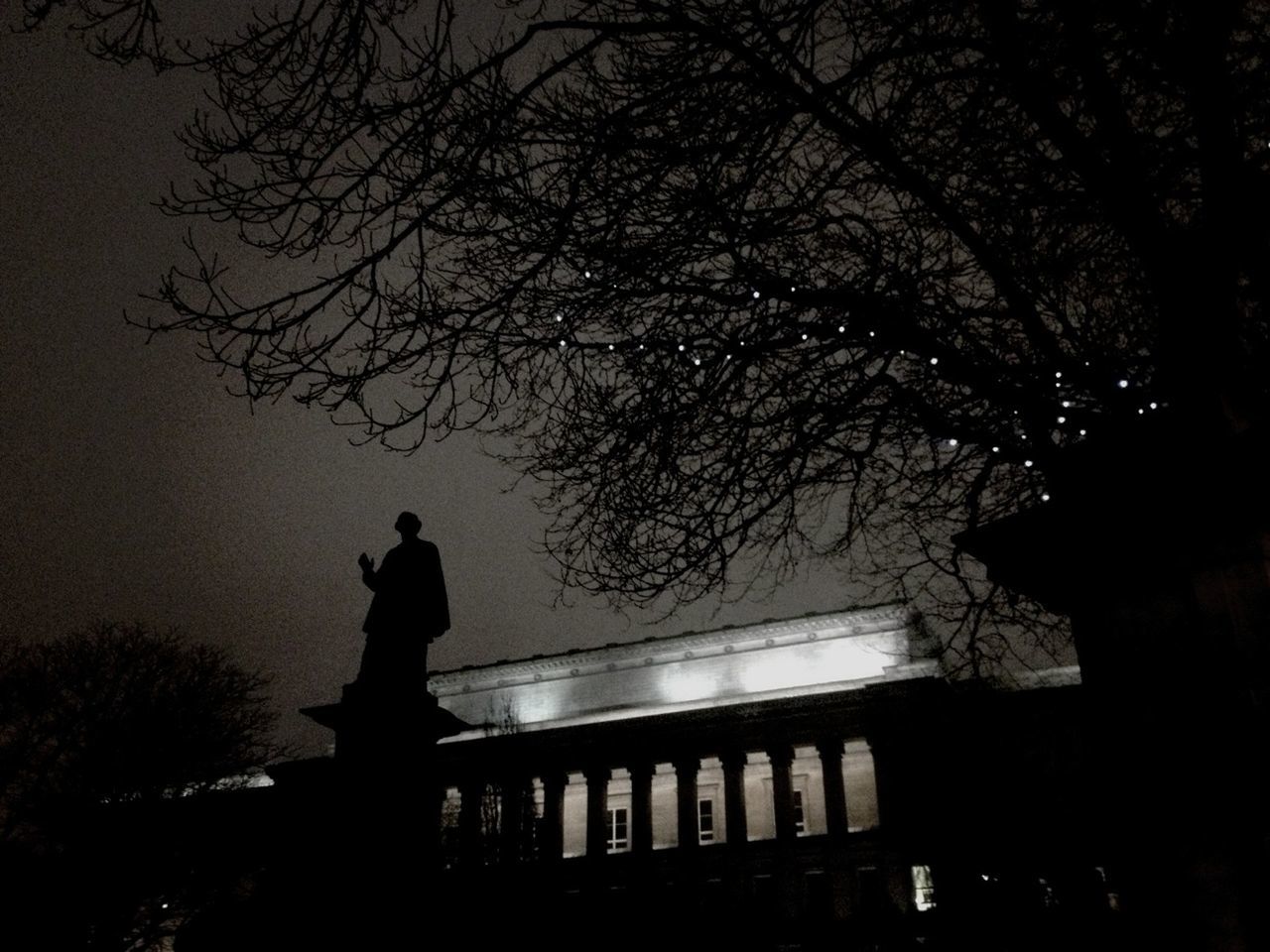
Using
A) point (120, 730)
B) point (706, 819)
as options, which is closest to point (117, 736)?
point (120, 730)

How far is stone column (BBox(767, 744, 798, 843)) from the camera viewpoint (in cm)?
611

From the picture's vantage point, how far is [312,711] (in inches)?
317

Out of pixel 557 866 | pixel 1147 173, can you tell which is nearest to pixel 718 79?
pixel 1147 173

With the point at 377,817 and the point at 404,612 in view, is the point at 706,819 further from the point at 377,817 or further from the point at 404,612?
the point at 377,817

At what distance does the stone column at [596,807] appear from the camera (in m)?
6.56

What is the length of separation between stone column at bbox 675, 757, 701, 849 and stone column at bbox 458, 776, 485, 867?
1.50 metres

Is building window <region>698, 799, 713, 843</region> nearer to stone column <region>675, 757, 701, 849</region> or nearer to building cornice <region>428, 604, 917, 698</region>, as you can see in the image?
building cornice <region>428, 604, 917, 698</region>

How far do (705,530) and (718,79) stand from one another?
3.91m

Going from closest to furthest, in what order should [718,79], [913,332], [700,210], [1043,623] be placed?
[718,79] < [700,210] < [913,332] < [1043,623]

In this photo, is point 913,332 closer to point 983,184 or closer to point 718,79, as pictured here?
point 983,184

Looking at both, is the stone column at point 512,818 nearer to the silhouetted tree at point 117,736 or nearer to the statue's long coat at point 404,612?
the statue's long coat at point 404,612

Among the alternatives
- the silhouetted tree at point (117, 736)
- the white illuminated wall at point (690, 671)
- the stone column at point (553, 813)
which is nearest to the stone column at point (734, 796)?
the stone column at point (553, 813)

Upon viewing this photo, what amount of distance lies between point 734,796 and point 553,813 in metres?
1.43

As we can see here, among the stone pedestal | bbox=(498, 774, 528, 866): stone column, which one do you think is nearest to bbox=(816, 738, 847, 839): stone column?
bbox=(498, 774, 528, 866): stone column
